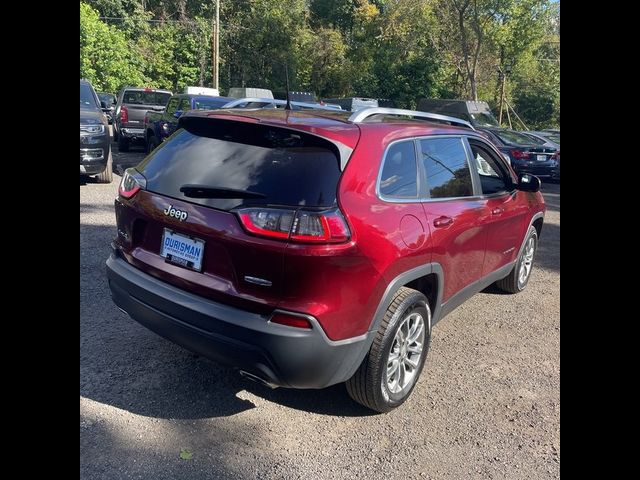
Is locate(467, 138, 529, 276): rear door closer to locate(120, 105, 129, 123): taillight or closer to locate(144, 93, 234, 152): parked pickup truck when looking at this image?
locate(144, 93, 234, 152): parked pickup truck

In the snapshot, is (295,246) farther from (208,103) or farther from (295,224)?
(208,103)

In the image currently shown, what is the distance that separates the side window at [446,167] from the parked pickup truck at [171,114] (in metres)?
8.90

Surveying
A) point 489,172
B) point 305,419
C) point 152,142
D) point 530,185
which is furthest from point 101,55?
point 305,419

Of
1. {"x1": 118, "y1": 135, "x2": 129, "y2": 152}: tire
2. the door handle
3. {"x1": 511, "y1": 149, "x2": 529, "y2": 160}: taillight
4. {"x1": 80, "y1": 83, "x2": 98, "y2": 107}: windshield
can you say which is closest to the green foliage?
{"x1": 118, "y1": 135, "x2": 129, "y2": 152}: tire

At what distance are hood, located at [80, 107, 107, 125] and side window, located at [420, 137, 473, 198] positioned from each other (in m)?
7.38

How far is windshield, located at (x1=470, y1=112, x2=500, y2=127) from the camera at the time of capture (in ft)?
55.3

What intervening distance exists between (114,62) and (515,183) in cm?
2482

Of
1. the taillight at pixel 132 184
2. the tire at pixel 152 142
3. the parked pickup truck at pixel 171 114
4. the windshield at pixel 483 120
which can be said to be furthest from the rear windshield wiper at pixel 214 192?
the windshield at pixel 483 120

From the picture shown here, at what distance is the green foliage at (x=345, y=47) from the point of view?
2720 centimetres

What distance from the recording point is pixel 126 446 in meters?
2.88

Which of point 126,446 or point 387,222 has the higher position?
point 387,222

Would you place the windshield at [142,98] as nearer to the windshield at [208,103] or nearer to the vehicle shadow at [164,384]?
the windshield at [208,103]
